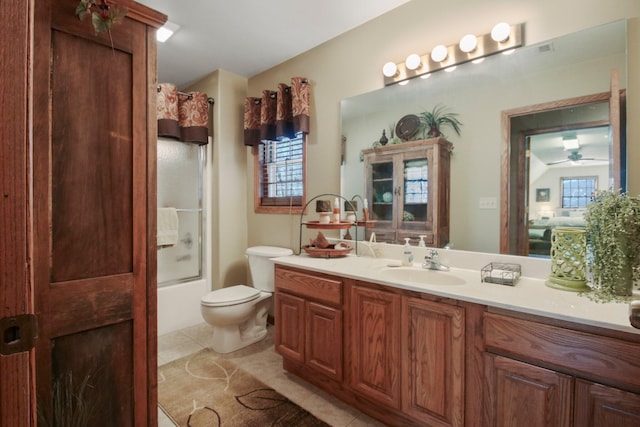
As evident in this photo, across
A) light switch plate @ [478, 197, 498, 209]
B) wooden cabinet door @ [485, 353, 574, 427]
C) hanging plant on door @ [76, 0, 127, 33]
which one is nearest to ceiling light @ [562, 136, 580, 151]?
light switch plate @ [478, 197, 498, 209]

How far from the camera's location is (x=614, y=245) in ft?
4.04

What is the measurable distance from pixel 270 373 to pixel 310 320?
607 mm

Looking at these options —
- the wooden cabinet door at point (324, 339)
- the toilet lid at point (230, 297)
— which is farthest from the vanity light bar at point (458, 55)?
the toilet lid at point (230, 297)

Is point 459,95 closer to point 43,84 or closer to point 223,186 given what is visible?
point 43,84

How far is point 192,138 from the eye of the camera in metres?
2.93

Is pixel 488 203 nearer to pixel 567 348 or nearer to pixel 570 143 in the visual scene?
pixel 570 143

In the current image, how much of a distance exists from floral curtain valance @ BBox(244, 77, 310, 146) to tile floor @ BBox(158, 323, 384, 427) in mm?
1860

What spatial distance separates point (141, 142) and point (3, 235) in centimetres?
77

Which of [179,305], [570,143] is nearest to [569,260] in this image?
[570,143]

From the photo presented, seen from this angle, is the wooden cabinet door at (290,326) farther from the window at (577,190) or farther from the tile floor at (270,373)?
the window at (577,190)

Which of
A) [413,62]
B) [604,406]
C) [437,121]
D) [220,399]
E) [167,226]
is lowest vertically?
[220,399]

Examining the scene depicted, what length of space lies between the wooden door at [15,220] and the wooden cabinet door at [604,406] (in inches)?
61.3

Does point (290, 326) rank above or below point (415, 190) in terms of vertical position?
below

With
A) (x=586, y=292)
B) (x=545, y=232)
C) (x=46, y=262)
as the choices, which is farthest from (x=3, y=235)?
(x=545, y=232)
